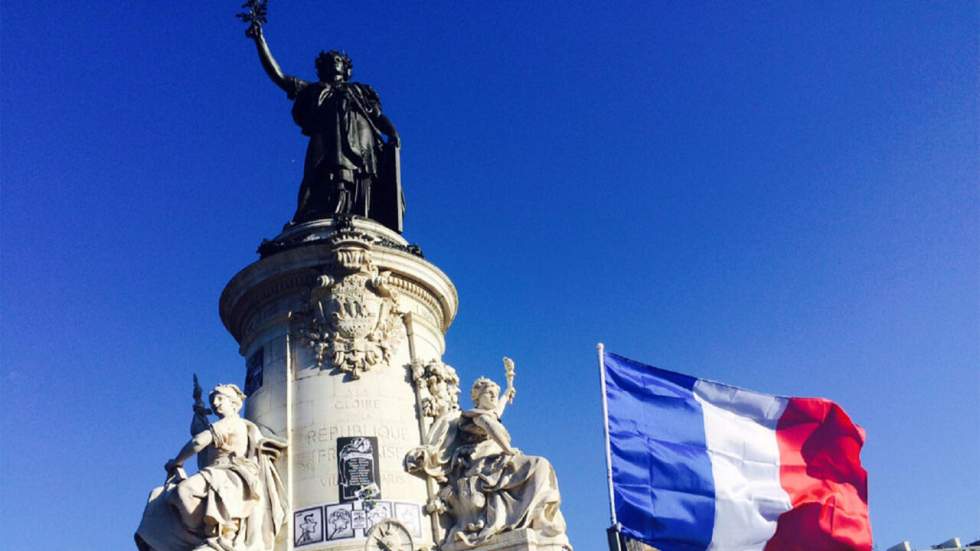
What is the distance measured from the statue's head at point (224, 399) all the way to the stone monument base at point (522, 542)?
395 cm

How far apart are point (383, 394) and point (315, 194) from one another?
548 centimetres

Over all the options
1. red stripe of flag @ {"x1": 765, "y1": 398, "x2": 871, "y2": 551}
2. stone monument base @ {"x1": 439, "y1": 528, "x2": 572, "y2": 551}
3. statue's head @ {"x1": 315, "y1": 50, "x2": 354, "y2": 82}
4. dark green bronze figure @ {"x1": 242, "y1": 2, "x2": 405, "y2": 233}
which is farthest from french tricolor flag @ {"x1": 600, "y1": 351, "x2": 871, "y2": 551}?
statue's head @ {"x1": 315, "y1": 50, "x2": 354, "y2": 82}

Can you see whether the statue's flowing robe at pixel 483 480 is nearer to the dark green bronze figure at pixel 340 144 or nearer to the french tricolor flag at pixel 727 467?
the french tricolor flag at pixel 727 467

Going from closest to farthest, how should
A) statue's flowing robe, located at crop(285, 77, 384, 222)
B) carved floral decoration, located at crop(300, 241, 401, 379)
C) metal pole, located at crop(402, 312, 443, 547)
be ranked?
1. metal pole, located at crop(402, 312, 443, 547)
2. carved floral decoration, located at crop(300, 241, 401, 379)
3. statue's flowing robe, located at crop(285, 77, 384, 222)

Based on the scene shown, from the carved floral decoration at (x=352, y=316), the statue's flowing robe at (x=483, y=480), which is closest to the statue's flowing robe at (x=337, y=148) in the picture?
the carved floral decoration at (x=352, y=316)

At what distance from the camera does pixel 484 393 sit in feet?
39.4

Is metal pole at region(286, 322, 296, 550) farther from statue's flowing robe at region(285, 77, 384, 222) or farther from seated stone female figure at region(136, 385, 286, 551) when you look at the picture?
statue's flowing robe at region(285, 77, 384, 222)

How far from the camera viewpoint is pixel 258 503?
1208 cm

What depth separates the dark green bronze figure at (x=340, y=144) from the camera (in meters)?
17.6

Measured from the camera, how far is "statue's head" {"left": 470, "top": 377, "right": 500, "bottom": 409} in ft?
39.4

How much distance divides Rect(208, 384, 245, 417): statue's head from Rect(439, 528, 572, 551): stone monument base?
395 cm

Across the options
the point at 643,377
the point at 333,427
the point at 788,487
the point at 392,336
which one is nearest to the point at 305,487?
the point at 333,427

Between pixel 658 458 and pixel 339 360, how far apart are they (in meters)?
6.20

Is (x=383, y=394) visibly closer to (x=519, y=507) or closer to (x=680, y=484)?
(x=519, y=507)
